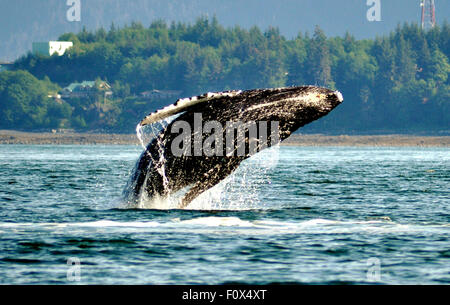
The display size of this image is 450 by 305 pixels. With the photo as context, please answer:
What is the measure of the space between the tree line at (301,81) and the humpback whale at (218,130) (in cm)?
12011

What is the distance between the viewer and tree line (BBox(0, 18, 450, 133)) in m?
147

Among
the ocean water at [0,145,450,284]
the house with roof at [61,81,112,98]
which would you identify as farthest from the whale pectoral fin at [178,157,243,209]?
the house with roof at [61,81,112,98]

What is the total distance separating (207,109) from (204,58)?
168 meters

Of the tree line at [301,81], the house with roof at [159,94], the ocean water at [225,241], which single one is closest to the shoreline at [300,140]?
the tree line at [301,81]

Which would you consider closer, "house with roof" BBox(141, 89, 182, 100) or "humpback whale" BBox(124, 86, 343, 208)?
"humpback whale" BBox(124, 86, 343, 208)

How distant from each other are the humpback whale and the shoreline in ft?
342

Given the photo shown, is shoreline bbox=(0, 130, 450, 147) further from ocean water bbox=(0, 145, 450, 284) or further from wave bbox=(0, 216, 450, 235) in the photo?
wave bbox=(0, 216, 450, 235)

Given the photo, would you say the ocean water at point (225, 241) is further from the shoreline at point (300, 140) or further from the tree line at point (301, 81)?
the tree line at point (301, 81)

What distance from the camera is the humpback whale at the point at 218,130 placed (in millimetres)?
15945

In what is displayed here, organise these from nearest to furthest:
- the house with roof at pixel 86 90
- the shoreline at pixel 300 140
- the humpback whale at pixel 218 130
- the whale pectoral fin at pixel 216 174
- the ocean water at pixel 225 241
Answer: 1. the ocean water at pixel 225 241
2. the humpback whale at pixel 218 130
3. the whale pectoral fin at pixel 216 174
4. the shoreline at pixel 300 140
5. the house with roof at pixel 86 90

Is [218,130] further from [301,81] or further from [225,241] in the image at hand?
[301,81]

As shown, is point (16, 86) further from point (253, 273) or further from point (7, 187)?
point (253, 273)

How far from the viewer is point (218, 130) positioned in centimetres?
1659

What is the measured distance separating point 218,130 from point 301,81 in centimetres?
15146
